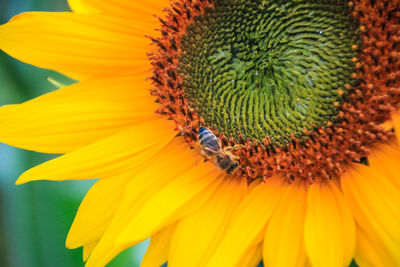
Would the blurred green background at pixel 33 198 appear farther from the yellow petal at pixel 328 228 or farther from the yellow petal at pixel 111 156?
the yellow petal at pixel 328 228

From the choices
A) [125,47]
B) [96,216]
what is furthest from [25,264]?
[125,47]

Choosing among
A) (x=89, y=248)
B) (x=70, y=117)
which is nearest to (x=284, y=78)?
(x=70, y=117)

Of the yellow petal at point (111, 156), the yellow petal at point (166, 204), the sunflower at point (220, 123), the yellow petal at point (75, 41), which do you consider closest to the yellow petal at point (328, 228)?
the sunflower at point (220, 123)

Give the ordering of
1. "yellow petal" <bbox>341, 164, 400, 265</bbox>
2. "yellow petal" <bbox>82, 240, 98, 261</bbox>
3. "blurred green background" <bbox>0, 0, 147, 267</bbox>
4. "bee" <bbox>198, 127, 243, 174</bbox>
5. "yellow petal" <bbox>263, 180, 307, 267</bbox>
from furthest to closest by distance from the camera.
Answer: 1. "blurred green background" <bbox>0, 0, 147, 267</bbox>
2. "yellow petal" <bbox>82, 240, 98, 261</bbox>
3. "bee" <bbox>198, 127, 243, 174</bbox>
4. "yellow petal" <bbox>263, 180, 307, 267</bbox>
5. "yellow petal" <bbox>341, 164, 400, 265</bbox>

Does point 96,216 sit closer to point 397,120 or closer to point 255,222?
point 255,222

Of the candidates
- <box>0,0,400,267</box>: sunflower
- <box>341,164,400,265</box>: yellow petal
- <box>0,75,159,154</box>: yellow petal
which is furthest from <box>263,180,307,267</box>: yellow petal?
A: <box>0,75,159,154</box>: yellow petal

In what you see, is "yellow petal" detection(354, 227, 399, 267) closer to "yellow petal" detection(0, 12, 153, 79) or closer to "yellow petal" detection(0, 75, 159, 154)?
"yellow petal" detection(0, 75, 159, 154)
